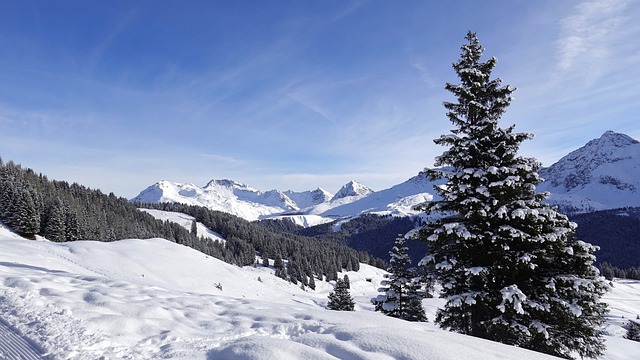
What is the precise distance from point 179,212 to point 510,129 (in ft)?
604

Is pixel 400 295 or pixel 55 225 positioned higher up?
pixel 55 225

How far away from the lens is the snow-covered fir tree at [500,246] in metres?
10.8

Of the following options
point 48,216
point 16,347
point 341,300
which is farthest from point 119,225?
point 16,347

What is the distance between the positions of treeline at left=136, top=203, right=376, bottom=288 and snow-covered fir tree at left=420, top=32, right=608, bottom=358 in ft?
306

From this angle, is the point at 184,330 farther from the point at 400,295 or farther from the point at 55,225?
the point at 55,225

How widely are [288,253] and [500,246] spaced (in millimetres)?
136715

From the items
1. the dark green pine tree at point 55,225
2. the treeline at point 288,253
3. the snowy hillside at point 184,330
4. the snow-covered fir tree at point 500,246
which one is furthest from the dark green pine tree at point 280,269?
the snow-covered fir tree at point 500,246

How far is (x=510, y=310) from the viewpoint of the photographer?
10.7 metres

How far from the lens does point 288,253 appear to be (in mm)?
143875

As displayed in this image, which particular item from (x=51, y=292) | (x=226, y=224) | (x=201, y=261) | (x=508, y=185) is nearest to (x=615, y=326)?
(x=201, y=261)

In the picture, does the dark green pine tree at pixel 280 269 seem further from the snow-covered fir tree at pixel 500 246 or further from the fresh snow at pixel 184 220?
the snow-covered fir tree at pixel 500 246

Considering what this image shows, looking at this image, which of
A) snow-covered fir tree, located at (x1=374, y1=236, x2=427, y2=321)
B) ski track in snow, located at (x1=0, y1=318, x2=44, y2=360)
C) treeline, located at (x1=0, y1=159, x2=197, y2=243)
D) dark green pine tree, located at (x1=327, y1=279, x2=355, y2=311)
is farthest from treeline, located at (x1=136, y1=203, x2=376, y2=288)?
ski track in snow, located at (x1=0, y1=318, x2=44, y2=360)

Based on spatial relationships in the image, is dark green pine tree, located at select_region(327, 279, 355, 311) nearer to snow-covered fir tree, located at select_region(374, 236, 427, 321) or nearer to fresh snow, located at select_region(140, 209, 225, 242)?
snow-covered fir tree, located at select_region(374, 236, 427, 321)

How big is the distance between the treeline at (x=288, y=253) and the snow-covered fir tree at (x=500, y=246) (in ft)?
306
